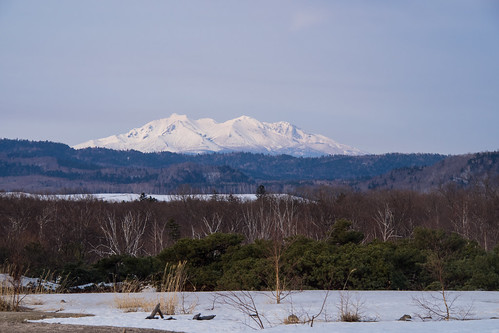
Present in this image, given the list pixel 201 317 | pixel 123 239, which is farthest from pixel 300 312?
pixel 123 239

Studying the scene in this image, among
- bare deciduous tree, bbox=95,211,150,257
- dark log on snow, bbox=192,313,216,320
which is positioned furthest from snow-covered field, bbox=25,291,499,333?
bare deciduous tree, bbox=95,211,150,257

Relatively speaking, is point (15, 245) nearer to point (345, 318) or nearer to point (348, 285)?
point (348, 285)

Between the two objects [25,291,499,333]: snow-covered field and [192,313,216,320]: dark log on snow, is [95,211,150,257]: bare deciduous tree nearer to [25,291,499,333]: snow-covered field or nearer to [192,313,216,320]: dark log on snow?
[25,291,499,333]: snow-covered field

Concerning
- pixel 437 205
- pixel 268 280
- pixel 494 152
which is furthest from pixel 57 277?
pixel 494 152

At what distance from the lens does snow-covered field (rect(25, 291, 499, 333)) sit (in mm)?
9844

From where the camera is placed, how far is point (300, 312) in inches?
475

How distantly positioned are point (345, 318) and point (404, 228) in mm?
52208

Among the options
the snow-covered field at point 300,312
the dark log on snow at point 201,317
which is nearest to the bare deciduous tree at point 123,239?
the snow-covered field at point 300,312

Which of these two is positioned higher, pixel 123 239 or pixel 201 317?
pixel 201 317

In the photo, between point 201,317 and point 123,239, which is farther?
point 123,239

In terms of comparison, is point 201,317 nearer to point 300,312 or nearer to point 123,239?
point 300,312

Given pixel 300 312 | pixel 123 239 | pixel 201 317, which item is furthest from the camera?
pixel 123 239

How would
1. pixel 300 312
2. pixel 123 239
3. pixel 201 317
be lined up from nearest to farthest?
pixel 201 317 < pixel 300 312 < pixel 123 239

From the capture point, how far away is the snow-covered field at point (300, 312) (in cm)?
984
